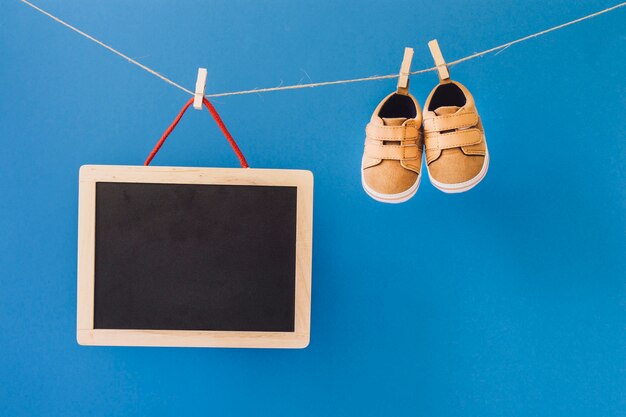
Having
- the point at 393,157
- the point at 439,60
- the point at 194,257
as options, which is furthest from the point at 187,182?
the point at 439,60

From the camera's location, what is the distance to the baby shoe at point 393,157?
656mm

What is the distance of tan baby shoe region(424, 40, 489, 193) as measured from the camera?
64 cm

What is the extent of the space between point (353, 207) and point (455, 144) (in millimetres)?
236

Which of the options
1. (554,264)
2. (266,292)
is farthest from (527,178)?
(266,292)

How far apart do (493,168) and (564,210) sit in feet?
0.50

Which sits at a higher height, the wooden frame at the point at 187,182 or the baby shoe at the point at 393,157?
the baby shoe at the point at 393,157

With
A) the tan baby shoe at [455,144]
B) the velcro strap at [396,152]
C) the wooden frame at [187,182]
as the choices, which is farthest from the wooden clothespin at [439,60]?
the wooden frame at [187,182]

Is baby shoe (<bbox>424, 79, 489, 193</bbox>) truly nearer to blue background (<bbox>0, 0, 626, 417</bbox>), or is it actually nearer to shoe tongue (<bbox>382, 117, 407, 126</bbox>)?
shoe tongue (<bbox>382, 117, 407, 126</bbox>)

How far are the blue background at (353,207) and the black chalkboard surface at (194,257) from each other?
166 millimetres

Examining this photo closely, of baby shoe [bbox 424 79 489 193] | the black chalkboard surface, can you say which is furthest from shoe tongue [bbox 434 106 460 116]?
the black chalkboard surface

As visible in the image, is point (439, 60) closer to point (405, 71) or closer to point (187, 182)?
point (405, 71)

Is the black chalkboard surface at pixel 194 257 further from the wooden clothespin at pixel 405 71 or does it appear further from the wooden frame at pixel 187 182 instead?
the wooden clothespin at pixel 405 71

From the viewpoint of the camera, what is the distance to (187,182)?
64cm

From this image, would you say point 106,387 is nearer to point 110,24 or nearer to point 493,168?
point 110,24
